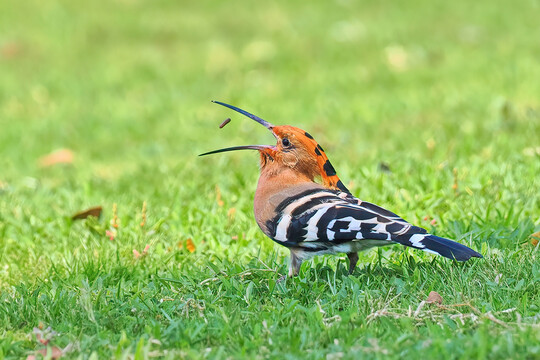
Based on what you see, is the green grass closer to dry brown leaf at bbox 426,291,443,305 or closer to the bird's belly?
dry brown leaf at bbox 426,291,443,305

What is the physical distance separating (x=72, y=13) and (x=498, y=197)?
32.0ft

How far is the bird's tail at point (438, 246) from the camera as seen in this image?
331cm

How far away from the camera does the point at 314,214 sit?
3.58 m

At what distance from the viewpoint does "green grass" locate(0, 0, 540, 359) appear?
3.27 meters

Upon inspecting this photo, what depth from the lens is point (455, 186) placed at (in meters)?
5.09

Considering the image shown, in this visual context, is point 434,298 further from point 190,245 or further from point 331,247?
point 190,245

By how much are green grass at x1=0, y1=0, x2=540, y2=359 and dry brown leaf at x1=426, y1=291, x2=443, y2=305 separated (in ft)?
0.13

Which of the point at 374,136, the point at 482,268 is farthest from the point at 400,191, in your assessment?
the point at 374,136

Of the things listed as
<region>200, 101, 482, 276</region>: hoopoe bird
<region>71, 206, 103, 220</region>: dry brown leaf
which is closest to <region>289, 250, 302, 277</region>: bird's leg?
<region>200, 101, 482, 276</region>: hoopoe bird

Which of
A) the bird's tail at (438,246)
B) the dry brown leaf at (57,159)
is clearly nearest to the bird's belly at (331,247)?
the bird's tail at (438,246)

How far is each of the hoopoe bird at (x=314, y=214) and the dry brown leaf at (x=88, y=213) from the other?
168 cm

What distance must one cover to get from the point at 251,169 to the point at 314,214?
3.12 meters

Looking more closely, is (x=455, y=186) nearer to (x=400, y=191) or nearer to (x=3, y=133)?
(x=400, y=191)

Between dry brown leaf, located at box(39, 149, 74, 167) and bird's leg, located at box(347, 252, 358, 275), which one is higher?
dry brown leaf, located at box(39, 149, 74, 167)
